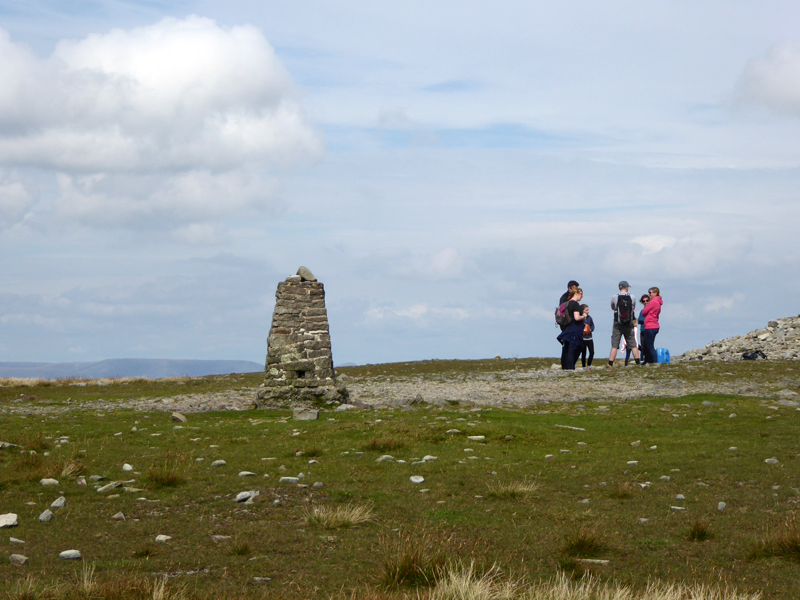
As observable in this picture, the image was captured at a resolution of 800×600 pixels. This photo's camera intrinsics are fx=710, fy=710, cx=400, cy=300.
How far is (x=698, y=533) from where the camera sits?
26.8 feet

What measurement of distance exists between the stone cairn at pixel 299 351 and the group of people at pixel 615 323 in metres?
12.1

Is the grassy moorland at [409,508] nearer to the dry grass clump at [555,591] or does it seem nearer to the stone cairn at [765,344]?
the dry grass clump at [555,591]

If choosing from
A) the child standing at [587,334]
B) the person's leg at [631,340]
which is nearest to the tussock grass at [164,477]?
the child standing at [587,334]

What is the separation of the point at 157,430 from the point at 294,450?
15.7 feet

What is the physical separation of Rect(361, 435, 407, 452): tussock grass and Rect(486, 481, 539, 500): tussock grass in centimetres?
360

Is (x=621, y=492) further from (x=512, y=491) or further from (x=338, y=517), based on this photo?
(x=338, y=517)

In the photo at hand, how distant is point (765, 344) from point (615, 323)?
16622 mm

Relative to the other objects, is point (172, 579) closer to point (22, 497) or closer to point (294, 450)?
point (22, 497)

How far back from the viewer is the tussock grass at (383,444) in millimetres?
13742

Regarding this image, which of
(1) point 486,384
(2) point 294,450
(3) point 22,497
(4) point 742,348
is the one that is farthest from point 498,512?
(4) point 742,348

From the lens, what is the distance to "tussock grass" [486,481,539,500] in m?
10.1

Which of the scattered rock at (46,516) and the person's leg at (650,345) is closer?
the scattered rock at (46,516)

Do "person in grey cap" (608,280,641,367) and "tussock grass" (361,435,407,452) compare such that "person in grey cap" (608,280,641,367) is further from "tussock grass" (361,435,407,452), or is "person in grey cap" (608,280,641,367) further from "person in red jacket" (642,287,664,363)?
"tussock grass" (361,435,407,452)

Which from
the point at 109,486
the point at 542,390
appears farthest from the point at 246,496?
the point at 542,390
